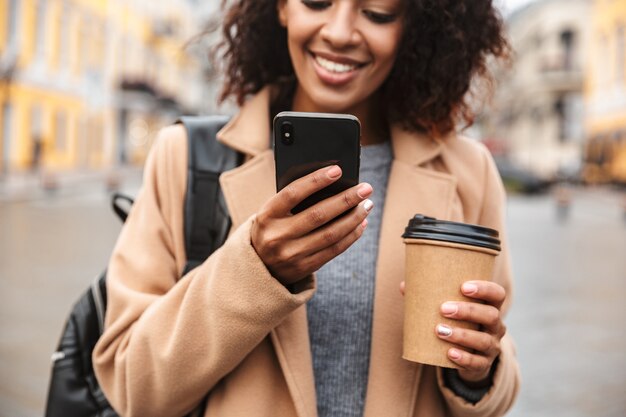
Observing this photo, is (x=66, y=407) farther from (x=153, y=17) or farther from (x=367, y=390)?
(x=153, y=17)

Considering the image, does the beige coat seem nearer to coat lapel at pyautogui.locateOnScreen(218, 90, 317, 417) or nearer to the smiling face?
coat lapel at pyautogui.locateOnScreen(218, 90, 317, 417)

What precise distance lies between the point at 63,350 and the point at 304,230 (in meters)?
0.78

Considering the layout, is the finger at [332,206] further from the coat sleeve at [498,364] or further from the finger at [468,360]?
the coat sleeve at [498,364]

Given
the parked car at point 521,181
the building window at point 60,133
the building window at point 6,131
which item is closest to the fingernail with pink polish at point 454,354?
the parked car at point 521,181

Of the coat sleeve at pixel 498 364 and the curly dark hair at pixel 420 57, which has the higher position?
the curly dark hair at pixel 420 57

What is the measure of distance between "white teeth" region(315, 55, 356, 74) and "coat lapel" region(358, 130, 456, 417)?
0.86 ft

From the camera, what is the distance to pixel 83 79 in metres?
32.3

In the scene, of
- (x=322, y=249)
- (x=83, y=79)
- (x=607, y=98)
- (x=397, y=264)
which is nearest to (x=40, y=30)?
(x=83, y=79)

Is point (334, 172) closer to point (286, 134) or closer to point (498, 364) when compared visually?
point (286, 134)

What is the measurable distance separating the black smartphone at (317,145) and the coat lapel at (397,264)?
44 centimetres

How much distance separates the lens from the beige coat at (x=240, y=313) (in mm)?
1349

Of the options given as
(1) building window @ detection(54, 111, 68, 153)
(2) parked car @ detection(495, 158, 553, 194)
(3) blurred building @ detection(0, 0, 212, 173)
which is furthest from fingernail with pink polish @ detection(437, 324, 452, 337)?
(1) building window @ detection(54, 111, 68, 153)

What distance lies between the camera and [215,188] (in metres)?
1.59

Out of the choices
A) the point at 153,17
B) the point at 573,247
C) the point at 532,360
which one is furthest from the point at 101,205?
the point at 153,17
